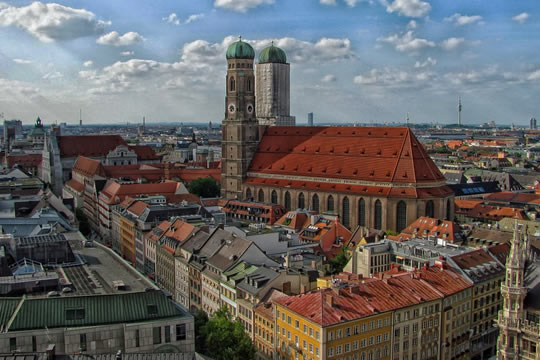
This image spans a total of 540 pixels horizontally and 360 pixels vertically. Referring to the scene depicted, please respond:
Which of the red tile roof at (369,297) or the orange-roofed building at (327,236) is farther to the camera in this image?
the orange-roofed building at (327,236)

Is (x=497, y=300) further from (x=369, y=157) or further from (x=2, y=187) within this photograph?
(x=2, y=187)

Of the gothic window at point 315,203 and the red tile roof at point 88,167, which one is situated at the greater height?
the red tile roof at point 88,167

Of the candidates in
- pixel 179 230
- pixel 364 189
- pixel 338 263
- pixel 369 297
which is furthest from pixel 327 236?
pixel 369 297

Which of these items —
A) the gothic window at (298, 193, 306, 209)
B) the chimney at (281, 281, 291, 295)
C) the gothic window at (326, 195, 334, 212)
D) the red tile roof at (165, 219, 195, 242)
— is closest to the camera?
the chimney at (281, 281, 291, 295)

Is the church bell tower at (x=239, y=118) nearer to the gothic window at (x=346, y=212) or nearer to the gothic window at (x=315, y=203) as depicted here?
A: the gothic window at (x=315, y=203)

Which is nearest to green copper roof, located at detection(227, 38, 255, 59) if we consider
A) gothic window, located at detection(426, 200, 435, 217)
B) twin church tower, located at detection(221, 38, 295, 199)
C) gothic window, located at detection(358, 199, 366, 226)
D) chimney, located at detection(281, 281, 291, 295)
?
twin church tower, located at detection(221, 38, 295, 199)

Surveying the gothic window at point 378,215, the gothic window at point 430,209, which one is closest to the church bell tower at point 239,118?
the gothic window at point 378,215

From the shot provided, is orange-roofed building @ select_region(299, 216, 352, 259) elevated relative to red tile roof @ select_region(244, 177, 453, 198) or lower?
lower

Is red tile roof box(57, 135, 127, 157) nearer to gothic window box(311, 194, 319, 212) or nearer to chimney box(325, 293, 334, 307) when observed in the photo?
gothic window box(311, 194, 319, 212)
